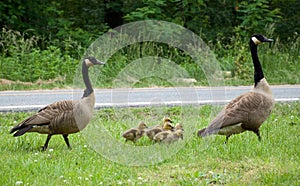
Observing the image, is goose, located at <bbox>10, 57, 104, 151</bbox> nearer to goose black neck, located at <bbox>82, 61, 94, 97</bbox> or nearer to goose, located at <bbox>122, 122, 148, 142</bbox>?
goose black neck, located at <bbox>82, 61, 94, 97</bbox>

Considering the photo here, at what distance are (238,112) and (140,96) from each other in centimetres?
514

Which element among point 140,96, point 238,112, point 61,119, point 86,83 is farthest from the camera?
point 140,96

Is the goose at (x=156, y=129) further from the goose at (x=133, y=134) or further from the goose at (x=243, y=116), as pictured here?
the goose at (x=243, y=116)

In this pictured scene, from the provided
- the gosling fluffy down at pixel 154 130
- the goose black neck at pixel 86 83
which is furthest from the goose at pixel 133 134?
the goose black neck at pixel 86 83

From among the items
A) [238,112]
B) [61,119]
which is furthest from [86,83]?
[238,112]

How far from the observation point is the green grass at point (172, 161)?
561 cm

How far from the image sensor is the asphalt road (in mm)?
10453

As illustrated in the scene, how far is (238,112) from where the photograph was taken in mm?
6938

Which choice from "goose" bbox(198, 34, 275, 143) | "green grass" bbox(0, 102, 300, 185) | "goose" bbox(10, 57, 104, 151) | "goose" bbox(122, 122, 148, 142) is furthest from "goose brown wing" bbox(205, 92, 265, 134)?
"goose" bbox(10, 57, 104, 151)

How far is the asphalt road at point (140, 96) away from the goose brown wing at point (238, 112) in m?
2.53

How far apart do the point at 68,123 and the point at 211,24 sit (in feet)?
45.6

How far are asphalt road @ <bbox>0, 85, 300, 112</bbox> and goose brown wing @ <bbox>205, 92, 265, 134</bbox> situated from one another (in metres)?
2.53

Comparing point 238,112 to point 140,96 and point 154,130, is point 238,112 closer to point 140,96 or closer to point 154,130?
point 154,130

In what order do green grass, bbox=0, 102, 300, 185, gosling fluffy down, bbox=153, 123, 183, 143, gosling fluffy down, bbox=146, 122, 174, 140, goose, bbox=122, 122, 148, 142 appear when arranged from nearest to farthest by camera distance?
green grass, bbox=0, 102, 300, 185 < gosling fluffy down, bbox=153, 123, 183, 143 < goose, bbox=122, 122, 148, 142 < gosling fluffy down, bbox=146, 122, 174, 140
